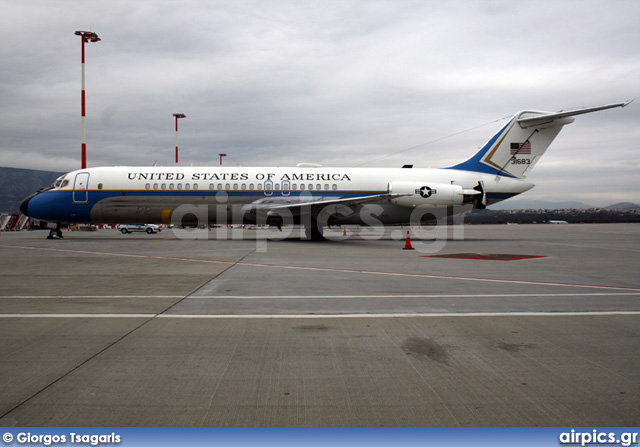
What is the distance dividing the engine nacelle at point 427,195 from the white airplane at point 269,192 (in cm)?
5

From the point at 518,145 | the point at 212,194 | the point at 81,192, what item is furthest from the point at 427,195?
the point at 81,192

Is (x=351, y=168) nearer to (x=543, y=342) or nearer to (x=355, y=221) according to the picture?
(x=355, y=221)

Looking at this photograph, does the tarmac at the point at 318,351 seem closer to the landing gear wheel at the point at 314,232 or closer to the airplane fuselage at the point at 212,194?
the airplane fuselage at the point at 212,194

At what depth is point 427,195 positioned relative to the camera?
76.2ft

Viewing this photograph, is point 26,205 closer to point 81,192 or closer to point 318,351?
point 81,192

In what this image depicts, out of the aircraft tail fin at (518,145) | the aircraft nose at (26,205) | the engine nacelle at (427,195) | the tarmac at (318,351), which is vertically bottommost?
the tarmac at (318,351)

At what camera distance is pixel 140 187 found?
23.1m

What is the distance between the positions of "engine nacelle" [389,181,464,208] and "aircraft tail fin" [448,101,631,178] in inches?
90.4

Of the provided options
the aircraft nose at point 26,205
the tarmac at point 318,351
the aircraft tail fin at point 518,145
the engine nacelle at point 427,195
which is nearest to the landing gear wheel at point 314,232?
the engine nacelle at point 427,195

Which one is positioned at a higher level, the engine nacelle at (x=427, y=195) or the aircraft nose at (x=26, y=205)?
the engine nacelle at (x=427, y=195)

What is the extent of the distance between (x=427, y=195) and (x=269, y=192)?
7.97m

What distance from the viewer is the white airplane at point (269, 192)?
907 inches

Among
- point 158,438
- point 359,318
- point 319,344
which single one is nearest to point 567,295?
point 359,318

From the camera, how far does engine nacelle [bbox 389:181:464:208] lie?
23078mm
